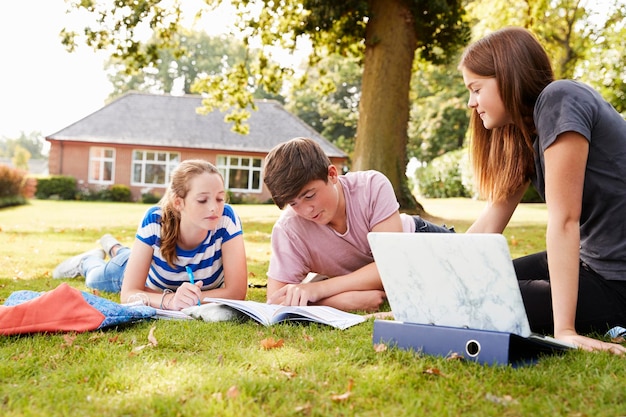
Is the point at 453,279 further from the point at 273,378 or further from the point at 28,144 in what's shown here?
the point at 28,144

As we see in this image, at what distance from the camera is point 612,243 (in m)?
3.28

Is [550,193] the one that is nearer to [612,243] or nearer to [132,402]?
[612,243]

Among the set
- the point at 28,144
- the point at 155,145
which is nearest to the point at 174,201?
the point at 155,145

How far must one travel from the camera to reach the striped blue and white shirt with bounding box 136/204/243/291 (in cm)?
A: 448

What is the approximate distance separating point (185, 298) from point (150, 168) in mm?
30945

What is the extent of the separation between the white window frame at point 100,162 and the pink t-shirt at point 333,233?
101 feet

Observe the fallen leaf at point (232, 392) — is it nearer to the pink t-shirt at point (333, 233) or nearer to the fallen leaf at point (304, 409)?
the fallen leaf at point (304, 409)

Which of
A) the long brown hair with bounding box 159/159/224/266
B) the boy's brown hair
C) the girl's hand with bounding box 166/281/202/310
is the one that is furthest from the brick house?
the boy's brown hair

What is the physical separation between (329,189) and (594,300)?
1.64 metres

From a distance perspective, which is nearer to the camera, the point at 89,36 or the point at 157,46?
the point at 89,36

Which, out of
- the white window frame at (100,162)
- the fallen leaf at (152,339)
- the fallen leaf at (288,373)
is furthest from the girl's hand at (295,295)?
the white window frame at (100,162)

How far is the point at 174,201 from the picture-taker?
14.6 feet

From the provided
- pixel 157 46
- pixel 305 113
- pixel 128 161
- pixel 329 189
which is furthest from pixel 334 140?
pixel 329 189

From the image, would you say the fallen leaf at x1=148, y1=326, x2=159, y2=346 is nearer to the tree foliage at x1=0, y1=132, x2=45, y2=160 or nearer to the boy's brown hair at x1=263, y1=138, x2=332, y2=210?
the boy's brown hair at x1=263, y1=138, x2=332, y2=210
